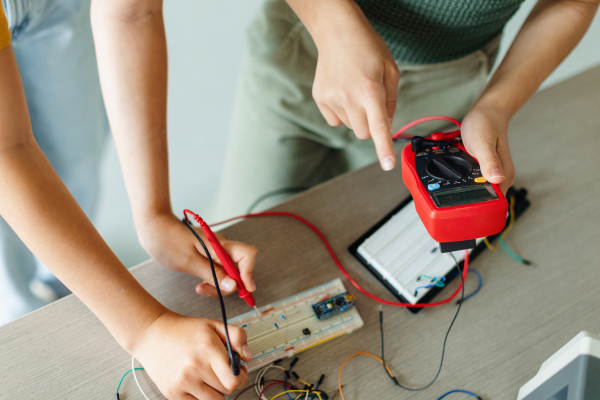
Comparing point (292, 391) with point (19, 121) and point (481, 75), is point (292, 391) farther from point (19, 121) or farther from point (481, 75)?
point (481, 75)

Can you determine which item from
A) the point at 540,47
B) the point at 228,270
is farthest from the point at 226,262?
the point at 540,47

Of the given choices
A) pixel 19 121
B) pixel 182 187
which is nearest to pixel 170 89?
pixel 182 187

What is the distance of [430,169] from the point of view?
61 centimetres

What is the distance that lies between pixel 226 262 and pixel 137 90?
1.09ft

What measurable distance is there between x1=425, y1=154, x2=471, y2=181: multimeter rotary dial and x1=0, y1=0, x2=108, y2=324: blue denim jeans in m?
0.77

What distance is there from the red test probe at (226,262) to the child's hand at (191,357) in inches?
3.0

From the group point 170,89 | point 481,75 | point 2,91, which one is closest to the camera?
point 2,91

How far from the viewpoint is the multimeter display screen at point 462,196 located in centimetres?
56

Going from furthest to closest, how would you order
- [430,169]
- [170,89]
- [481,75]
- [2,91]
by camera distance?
[170,89]
[481,75]
[430,169]
[2,91]

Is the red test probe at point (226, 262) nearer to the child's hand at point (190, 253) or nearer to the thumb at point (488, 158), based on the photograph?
the child's hand at point (190, 253)

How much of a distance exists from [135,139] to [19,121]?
7.2 inches

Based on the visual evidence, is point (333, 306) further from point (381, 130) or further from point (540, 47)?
point (540, 47)

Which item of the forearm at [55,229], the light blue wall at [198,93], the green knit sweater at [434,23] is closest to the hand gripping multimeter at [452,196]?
the green knit sweater at [434,23]

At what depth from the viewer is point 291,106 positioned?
94cm
